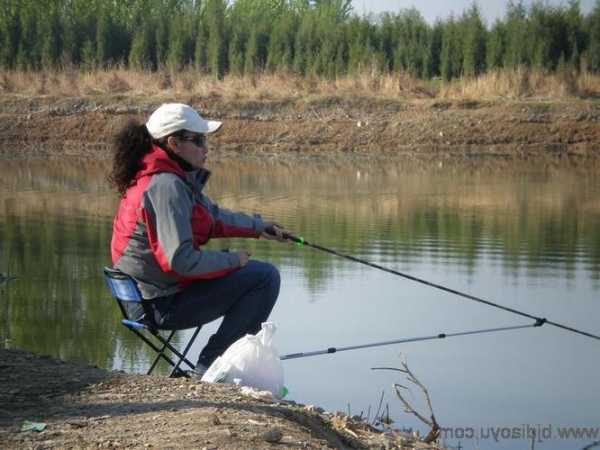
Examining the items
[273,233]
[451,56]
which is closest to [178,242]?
[273,233]

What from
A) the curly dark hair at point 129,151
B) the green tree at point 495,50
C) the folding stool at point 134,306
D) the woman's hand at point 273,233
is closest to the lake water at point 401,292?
the woman's hand at point 273,233

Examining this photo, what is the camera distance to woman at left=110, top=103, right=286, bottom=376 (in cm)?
594

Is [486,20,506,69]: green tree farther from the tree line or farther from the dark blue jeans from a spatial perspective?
the dark blue jeans

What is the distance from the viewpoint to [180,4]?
54719 millimetres

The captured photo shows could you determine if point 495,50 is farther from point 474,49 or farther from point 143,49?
point 143,49

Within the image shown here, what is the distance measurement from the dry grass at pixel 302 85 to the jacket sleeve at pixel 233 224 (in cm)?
2521

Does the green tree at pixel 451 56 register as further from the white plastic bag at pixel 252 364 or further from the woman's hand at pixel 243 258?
the white plastic bag at pixel 252 364

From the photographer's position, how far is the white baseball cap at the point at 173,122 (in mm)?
6246

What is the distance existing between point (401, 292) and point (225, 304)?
423 cm

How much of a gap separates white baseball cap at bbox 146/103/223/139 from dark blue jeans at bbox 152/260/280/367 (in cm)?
76

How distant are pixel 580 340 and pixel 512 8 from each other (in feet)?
98.9

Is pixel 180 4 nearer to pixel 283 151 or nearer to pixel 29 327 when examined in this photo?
pixel 283 151

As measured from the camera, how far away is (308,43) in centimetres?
3616

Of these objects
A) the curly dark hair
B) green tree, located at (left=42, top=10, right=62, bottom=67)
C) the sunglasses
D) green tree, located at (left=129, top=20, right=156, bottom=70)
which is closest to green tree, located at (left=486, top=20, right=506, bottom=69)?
green tree, located at (left=129, top=20, right=156, bottom=70)
